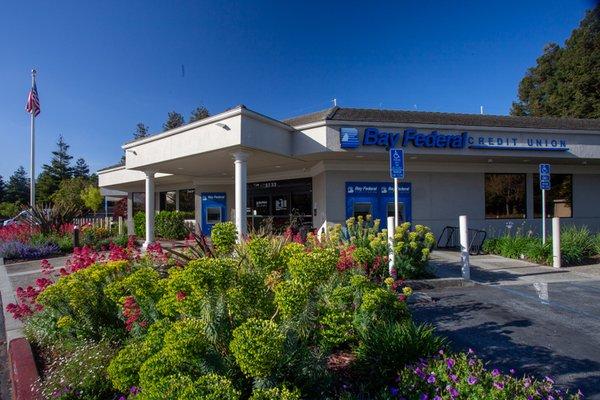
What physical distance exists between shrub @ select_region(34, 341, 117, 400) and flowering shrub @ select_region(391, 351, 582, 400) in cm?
243

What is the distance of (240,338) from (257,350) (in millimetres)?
127

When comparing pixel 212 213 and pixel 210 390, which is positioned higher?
pixel 212 213

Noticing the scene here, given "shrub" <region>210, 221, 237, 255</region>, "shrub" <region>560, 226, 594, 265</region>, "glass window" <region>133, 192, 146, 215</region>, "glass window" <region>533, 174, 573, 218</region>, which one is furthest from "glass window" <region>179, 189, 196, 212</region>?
"shrub" <region>210, 221, 237, 255</region>

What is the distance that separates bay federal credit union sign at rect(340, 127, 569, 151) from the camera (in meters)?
11.1

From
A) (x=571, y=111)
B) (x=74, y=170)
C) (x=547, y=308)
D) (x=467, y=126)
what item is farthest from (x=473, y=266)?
(x=74, y=170)

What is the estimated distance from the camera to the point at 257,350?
2.00 metres

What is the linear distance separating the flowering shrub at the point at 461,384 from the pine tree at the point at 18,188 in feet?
269

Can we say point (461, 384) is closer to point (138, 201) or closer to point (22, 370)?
point (22, 370)

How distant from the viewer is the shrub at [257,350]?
6.50 feet

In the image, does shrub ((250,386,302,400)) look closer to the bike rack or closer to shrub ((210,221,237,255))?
shrub ((210,221,237,255))

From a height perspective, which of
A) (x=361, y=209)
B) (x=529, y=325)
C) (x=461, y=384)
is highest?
(x=361, y=209)

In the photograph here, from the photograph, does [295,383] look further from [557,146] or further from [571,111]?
[571,111]

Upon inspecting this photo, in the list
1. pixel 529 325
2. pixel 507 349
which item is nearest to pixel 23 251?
pixel 507 349

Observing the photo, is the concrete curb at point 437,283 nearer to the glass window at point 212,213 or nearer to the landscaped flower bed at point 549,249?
the landscaped flower bed at point 549,249
